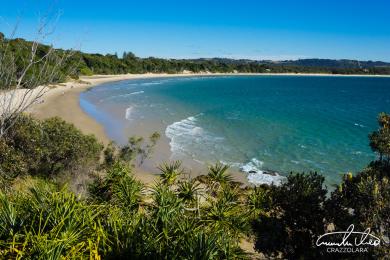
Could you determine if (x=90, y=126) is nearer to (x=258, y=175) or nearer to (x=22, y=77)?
(x=258, y=175)

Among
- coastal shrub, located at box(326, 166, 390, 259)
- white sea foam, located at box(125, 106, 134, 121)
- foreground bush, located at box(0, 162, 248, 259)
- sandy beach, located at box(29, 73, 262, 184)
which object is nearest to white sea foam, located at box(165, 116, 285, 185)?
Answer: sandy beach, located at box(29, 73, 262, 184)

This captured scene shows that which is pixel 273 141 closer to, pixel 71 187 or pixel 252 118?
pixel 252 118

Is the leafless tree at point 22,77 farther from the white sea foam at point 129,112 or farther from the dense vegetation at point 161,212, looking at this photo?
the white sea foam at point 129,112

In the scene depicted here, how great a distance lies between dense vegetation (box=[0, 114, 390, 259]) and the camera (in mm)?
7734

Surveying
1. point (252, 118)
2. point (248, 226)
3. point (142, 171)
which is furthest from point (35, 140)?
point (252, 118)

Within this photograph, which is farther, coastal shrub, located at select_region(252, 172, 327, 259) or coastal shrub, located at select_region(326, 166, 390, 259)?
coastal shrub, located at select_region(252, 172, 327, 259)

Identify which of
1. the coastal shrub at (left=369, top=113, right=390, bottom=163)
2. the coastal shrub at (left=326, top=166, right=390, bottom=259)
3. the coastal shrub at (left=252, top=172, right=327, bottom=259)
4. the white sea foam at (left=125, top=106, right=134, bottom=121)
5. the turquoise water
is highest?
the coastal shrub at (left=369, top=113, right=390, bottom=163)

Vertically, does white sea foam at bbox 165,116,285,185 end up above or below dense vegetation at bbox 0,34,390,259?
below

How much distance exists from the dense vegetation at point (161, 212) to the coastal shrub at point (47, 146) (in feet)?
0.17

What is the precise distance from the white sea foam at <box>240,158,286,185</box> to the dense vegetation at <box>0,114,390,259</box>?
1136 cm

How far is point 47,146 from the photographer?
61.2ft

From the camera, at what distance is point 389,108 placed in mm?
76938

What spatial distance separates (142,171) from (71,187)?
903 centimetres

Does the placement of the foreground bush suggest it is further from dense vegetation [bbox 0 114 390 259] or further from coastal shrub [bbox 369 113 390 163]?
coastal shrub [bbox 369 113 390 163]
